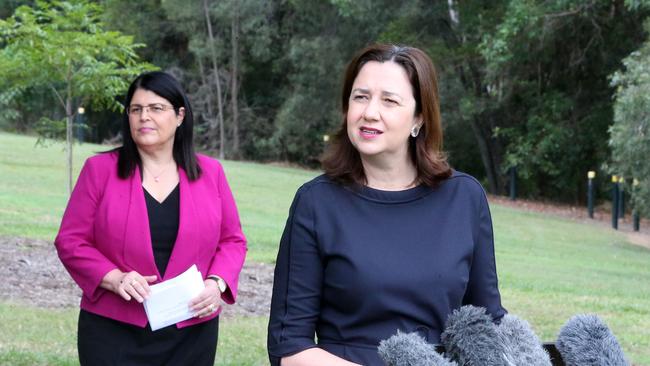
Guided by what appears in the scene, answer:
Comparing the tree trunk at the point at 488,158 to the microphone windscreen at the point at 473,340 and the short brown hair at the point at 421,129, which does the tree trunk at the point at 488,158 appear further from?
the microphone windscreen at the point at 473,340

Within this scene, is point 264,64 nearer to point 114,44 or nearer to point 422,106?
point 114,44

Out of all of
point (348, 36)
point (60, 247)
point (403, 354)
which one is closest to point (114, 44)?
point (60, 247)

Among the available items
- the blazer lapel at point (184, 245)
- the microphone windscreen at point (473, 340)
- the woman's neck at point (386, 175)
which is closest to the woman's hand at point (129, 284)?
the blazer lapel at point (184, 245)

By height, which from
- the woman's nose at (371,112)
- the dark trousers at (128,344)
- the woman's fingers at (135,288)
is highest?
the woman's nose at (371,112)

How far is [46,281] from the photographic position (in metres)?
10.7

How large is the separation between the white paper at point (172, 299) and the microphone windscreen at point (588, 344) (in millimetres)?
2281

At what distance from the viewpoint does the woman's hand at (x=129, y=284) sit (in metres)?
4.35

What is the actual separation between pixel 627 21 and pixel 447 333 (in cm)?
2937

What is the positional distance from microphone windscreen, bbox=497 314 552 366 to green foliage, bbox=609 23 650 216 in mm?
18221

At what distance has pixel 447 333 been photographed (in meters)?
2.48

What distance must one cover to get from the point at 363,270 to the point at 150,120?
2277 millimetres

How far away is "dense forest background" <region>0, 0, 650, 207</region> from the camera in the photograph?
30469mm

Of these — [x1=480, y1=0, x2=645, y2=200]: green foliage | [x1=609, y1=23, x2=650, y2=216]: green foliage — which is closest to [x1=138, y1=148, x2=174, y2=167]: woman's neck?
[x1=609, y1=23, x2=650, y2=216]: green foliage

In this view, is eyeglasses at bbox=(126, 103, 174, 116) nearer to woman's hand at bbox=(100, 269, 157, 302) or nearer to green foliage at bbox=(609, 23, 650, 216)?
woman's hand at bbox=(100, 269, 157, 302)
